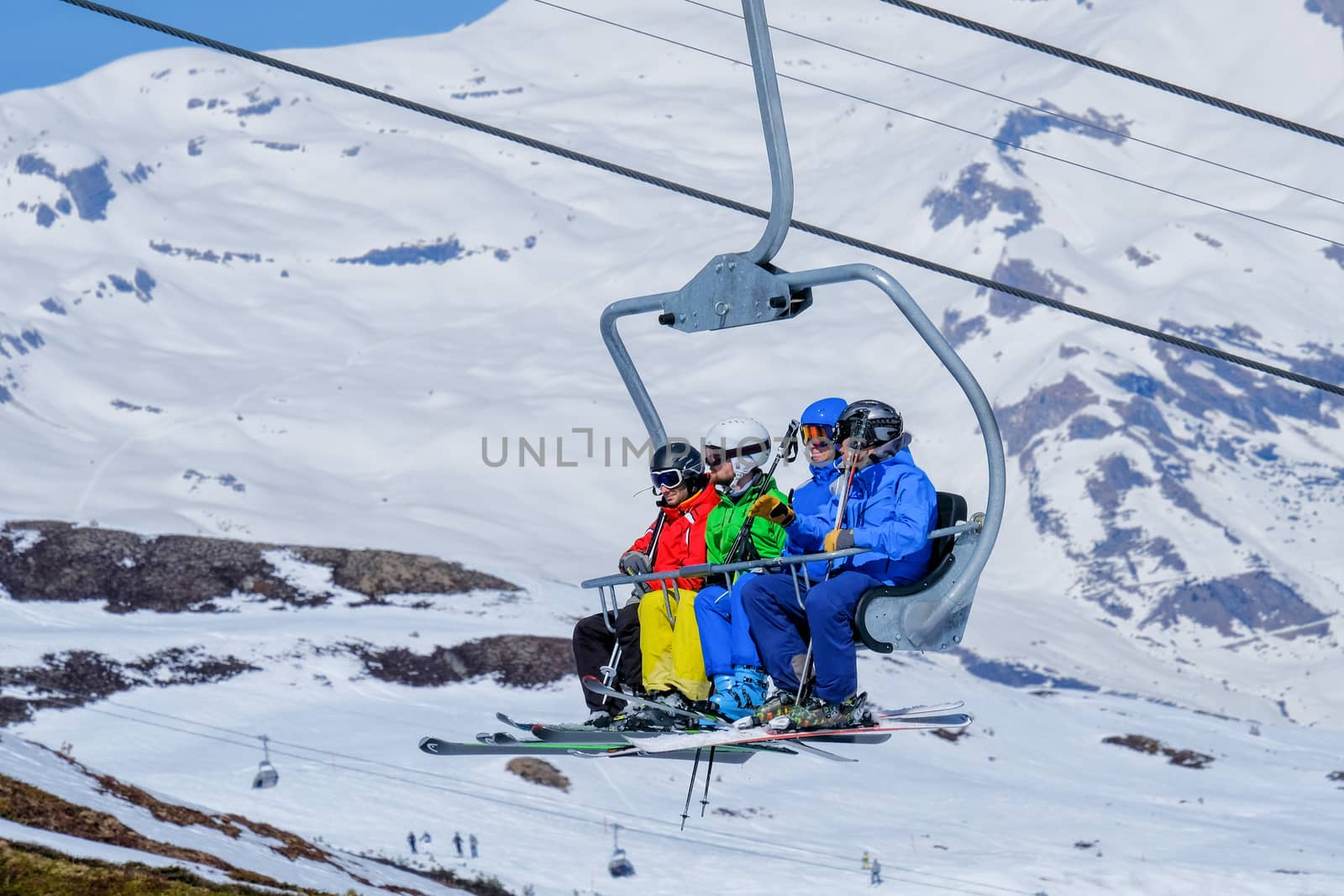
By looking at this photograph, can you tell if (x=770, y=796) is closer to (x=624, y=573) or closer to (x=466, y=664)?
(x=466, y=664)

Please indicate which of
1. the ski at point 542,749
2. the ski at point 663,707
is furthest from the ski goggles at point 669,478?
the ski at point 542,749

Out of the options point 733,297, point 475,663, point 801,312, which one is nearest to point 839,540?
point 801,312

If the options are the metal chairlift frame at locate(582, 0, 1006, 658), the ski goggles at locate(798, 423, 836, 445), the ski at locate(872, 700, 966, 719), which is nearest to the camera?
the metal chairlift frame at locate(582, 0, 1006, 658)

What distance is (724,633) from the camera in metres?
11.7

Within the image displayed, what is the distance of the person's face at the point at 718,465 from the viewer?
1162 cm

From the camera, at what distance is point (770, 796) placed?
53344 millimetres

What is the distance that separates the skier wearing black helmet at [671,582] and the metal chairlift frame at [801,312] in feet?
1.06

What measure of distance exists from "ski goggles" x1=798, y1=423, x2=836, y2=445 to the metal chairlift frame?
3.24 ft

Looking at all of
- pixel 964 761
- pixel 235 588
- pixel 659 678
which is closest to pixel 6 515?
pixel 235 588

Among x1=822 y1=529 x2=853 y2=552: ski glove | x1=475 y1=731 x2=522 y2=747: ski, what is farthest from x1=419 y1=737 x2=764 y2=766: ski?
x1=822 y1=529 x2=853 y2=552: ski glove

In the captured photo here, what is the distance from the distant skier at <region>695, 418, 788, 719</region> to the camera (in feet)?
37.8

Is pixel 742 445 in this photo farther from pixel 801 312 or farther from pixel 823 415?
pixel 801 312

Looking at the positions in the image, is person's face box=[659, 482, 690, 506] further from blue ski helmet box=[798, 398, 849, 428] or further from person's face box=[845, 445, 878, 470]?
person's face box=[845, 445, 878, 470]

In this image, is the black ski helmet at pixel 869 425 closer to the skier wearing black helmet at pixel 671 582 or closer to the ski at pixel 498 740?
the skier wearing black helmet at pixel 671 582
